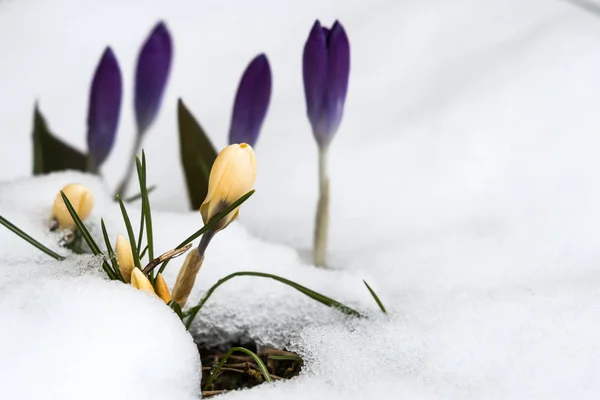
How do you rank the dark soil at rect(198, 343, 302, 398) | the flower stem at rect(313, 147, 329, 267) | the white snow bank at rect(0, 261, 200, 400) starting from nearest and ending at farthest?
the white snow bank at rect(0, 261, 200, 400) → the dark soil at rect(198, 343, 302, 398) → the flower stem at rect(313, 147, 329, 267)

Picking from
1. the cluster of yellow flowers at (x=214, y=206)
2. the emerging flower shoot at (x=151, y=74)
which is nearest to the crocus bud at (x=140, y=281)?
the cluster of yellow flowers at (x=214, y=206)

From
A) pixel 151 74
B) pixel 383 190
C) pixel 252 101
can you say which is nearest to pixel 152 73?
pixel 151 74

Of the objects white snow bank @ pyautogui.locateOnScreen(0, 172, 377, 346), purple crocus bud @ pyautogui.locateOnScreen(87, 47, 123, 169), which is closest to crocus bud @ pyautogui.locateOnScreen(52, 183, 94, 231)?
white snow bank @ pyautogui.locateOnScreen(0, 172, 377, 346)

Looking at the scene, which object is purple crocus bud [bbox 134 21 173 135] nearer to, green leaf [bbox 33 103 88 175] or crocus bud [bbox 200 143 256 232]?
green leaf [bbox 33 103 88 175]

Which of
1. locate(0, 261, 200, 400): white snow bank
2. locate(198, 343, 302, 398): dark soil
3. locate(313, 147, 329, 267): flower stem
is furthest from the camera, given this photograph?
locate(313, 147, 329, 267): flower stem

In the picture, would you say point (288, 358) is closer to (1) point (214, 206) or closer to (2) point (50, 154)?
(1) point (214, 206)

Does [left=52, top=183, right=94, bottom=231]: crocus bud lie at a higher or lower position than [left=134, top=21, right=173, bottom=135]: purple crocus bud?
lower

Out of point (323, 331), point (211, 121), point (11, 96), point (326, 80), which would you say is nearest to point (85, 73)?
point (11, 96)

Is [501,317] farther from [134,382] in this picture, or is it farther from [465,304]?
[134,382]
